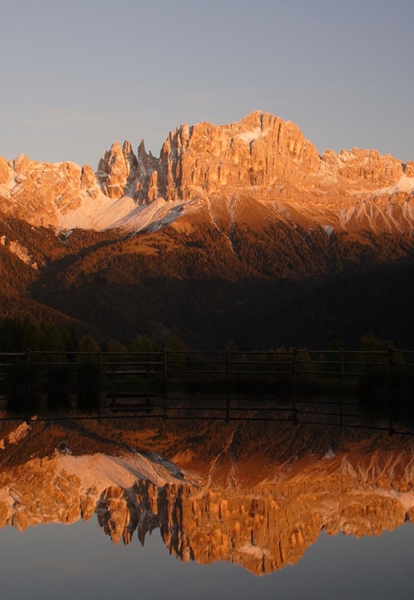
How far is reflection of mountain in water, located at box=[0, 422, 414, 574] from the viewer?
1421 cm

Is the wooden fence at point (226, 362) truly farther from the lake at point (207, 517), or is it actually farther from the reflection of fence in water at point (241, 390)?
the lake at point (207, 517)

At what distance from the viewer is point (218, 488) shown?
17.0m

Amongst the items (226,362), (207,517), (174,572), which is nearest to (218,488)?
(207,517)

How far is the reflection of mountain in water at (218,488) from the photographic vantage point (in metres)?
14.2

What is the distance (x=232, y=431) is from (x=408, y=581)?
40.9 feet

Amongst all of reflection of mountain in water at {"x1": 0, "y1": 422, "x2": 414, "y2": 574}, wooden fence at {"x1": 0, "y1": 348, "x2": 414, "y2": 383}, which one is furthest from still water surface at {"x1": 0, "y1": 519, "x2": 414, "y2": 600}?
wooden fence at {"x1": 0, "y1": 348, "x2": 414, "y2": 383}

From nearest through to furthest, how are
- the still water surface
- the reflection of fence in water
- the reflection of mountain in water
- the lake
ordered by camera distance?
1. the still water surface
2. the lake
3. the reflection of mountain in water
4. the reflection of fence in water

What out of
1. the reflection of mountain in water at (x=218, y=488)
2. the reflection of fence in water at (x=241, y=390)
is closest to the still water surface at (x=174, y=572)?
the reflection of mountain in water at (x=218, y=488)

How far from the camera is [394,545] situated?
13.9m

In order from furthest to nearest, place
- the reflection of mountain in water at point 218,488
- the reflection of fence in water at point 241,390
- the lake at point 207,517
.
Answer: the reflection of fence in water at point 241,390
the reflection of mountain in water at point 218,488
the lake at point 207,517

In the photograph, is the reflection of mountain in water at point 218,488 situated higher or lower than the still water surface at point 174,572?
higher

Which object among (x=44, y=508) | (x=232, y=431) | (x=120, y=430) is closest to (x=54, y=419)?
(x=120, y=430)

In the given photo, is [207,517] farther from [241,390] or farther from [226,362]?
[241,390]

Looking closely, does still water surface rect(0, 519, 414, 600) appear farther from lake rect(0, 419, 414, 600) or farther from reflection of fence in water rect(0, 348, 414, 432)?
reflection of fence in water rect(0, 348, 414, 432)
